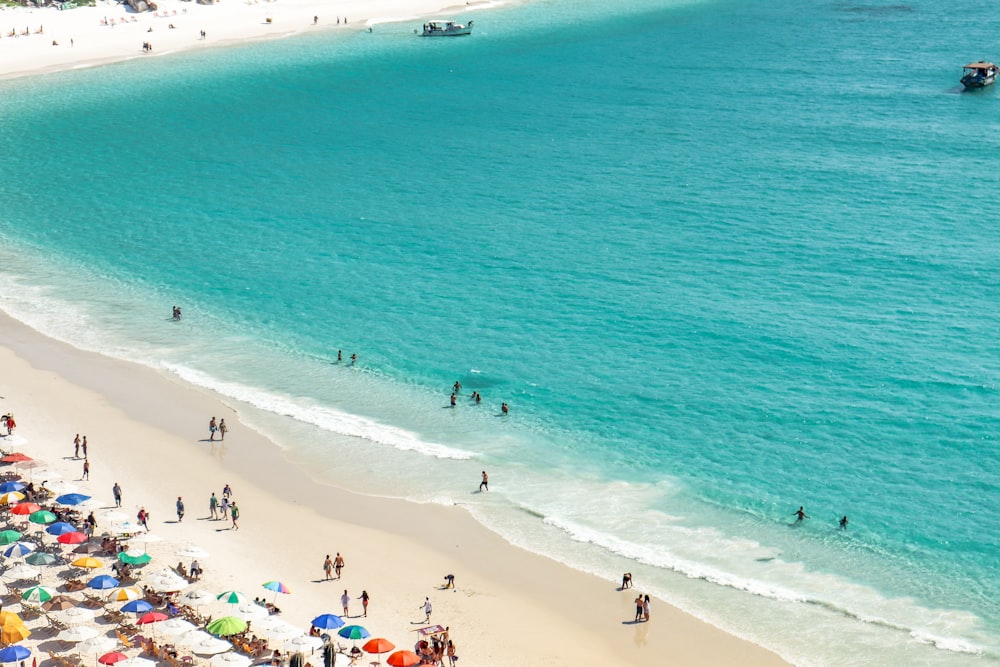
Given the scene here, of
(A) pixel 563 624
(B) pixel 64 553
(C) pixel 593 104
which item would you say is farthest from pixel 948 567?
(C) pixel 593 104

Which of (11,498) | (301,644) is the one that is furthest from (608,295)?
(301,644)

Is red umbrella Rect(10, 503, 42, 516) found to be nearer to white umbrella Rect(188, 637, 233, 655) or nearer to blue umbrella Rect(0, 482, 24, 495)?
blue umbrella Rect(0, 482, 24, 495)

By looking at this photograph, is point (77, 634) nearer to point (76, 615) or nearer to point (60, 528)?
point (76, 615)

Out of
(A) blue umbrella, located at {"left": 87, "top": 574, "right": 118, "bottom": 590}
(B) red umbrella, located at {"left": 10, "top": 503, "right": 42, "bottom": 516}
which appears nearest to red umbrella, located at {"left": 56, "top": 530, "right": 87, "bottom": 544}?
(B) red umbrella, located at {"left": 10, "top": 503, "right": 42, "bottom": 516}

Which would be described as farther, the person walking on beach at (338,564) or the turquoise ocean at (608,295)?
the turquoise ocean at (608,295)

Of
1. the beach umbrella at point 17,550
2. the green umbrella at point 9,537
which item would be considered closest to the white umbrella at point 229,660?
the beach umbrella at point 17,550

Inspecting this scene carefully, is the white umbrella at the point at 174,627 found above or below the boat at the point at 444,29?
below

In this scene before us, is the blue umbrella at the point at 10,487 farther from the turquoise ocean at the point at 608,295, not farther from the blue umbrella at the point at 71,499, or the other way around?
the turquoise ocean at the point at 608,295
